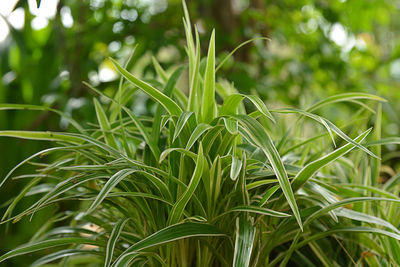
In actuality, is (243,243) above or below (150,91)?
below

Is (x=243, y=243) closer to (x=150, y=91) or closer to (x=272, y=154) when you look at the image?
(x=272, y=154)

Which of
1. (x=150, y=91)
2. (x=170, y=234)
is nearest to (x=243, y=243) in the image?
(x=170, y=234)

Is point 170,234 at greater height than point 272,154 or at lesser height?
lesser

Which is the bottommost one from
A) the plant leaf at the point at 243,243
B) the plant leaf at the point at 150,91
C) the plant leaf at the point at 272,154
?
the plant leaf at the point at 243,243

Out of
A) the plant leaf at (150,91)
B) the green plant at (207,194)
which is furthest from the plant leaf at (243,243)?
the plant leaf at (150,91)

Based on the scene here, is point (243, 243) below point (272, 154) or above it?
below

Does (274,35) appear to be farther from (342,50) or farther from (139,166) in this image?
(139,166)

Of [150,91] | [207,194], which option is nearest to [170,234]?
[207,194]

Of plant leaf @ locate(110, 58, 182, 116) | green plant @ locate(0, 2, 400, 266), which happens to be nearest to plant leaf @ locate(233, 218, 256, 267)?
green plant @ locate(0, 2, 400, 266)

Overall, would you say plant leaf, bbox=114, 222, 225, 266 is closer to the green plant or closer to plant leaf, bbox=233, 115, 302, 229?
the green plant

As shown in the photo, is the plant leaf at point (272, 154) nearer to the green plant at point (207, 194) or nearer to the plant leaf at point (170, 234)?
the green plant at point (207, 194)

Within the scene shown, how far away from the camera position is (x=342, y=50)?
175 cm

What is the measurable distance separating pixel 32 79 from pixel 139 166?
3.61ft

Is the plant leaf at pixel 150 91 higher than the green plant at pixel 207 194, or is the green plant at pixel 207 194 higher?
the plant leaf at pixel 150 91
